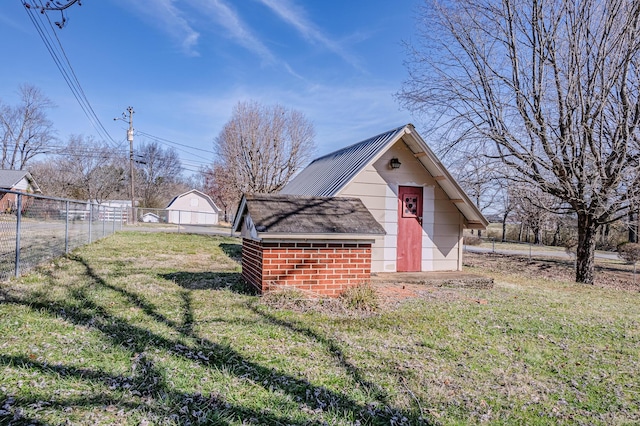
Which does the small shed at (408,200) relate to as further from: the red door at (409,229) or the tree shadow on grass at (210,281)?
the tree shadow on grass at (210,281)

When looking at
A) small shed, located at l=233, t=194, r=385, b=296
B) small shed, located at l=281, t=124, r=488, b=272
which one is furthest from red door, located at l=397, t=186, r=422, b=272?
small shed, located at l=233, t=194, r=385, b=296

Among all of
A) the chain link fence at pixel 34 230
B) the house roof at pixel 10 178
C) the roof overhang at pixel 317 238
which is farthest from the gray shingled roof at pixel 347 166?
the house roof at pixel 10 178

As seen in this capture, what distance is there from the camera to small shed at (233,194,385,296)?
5.82m

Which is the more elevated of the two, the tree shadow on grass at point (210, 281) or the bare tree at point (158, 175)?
the bare tree at point (158, 175)

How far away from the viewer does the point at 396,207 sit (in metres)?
9.01

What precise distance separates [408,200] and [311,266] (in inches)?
159

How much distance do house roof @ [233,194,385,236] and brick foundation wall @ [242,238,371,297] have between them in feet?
0.97

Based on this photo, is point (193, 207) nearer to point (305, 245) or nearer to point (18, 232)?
point (18, 232)

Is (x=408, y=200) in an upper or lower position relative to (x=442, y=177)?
lower

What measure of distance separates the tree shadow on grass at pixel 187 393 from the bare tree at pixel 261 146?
21.8 m

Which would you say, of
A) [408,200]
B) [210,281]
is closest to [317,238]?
[210,281]

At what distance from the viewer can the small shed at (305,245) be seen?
19.1 ft

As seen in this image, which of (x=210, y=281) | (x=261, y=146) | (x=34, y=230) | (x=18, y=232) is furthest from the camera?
(x=261, y=146)

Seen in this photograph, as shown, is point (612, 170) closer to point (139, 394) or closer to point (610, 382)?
point (610, 382)
